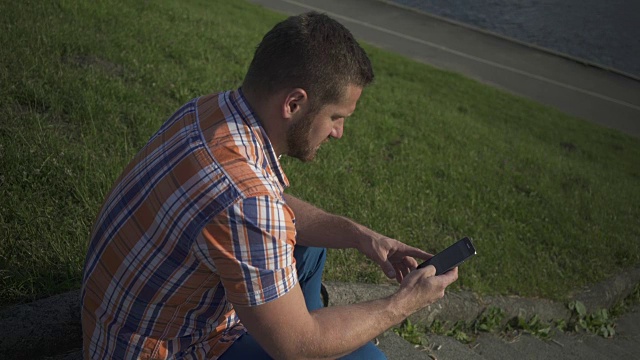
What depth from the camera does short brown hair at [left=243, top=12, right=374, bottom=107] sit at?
2.07m

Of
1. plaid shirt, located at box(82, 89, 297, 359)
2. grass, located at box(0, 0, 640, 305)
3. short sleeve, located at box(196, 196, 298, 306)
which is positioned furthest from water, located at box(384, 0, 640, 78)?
short sleeve, located at box(196, 196, 298, 306)

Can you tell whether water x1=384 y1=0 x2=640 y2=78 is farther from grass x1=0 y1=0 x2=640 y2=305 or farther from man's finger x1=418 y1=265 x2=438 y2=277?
man's finger x1=418 y1=265 x2=438 y2=277

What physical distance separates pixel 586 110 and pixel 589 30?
7.41m

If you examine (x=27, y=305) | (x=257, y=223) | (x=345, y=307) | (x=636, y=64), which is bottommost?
(x=636, y=64)

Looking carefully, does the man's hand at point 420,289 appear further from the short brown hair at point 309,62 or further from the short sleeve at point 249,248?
the short brown hair at point 309,62

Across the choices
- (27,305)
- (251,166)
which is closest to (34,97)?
(27,305)

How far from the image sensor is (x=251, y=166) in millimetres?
1922

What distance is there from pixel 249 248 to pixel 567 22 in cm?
2068

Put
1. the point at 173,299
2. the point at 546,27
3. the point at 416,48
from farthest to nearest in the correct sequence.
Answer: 1. the point at 546,27
2. the point at 416,48
3. the point at 173,299

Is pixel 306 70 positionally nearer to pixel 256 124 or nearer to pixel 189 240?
pixel 256 124

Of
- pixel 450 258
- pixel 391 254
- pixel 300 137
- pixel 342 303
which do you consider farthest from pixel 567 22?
pixel 300 137

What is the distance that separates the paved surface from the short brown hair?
1180 cm

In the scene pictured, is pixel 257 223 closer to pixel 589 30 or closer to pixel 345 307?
pixel 345 307

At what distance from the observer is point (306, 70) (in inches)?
81.4
